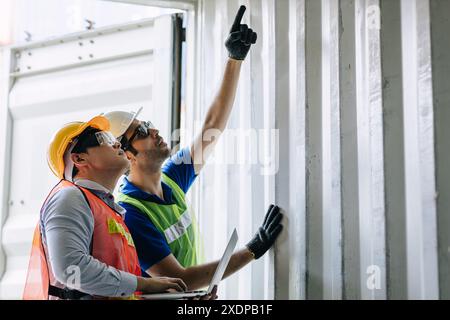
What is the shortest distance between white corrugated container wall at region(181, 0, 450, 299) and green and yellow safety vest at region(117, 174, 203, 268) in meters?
0.25

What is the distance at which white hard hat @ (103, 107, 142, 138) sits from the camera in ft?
10.3

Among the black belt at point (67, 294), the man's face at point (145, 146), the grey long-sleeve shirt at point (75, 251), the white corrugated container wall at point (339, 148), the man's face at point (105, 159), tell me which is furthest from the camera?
the man's face at point (145, 146)

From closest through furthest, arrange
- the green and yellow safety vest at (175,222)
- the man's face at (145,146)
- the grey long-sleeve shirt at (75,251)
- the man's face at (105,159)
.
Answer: the grey long-sleeve shirt at (75,251)
the man's face at (105,159)
the green and yellow safety vest at (175,222)
the man's face at (145,146)

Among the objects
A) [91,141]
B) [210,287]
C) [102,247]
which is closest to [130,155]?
[91,141]

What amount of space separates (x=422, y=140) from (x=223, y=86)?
4.42 ft

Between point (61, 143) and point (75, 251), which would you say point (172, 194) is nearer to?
point (61, 143)

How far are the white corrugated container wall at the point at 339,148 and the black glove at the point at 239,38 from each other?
0.26 feet

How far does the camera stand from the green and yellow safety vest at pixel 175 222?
10.0 ft

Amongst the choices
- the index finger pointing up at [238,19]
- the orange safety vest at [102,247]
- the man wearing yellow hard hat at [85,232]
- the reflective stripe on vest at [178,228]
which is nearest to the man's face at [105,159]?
the man wearing yellow hard hat at [85,232]

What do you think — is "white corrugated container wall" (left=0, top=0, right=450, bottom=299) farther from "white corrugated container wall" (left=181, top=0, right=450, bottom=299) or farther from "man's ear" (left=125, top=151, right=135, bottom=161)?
"man's ear" (left=125, top=151, right=135, bottom=161)

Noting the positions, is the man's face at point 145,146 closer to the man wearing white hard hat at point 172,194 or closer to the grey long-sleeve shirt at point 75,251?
the man wearing white hard hat at point 172,194

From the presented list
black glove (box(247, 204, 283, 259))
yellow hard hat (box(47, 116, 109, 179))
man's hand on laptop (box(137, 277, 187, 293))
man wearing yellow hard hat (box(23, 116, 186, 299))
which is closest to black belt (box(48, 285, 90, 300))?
man wearing yellow hard hat (box(23, 116, 186, 299))
